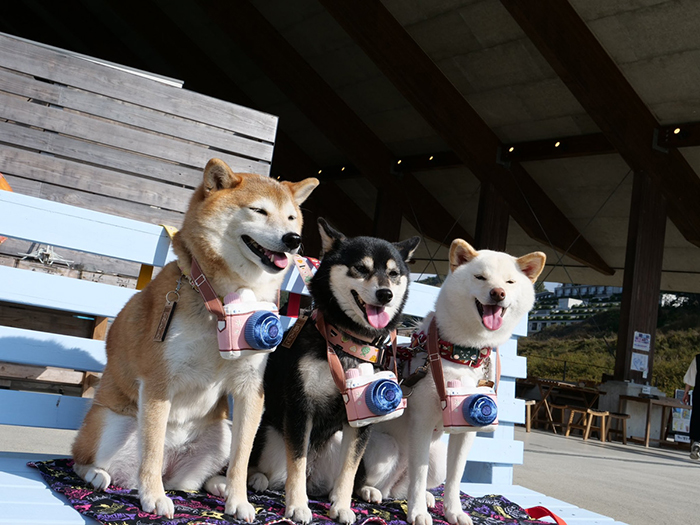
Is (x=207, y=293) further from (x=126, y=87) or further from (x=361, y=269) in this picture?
(x=126, y=87)

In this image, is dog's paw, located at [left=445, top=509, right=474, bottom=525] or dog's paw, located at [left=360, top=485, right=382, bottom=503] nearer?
dog's paw, located at [left=445, top=509, right=474, bottom=525]

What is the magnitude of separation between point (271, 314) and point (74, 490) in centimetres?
71

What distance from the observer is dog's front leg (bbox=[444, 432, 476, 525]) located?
2.00m

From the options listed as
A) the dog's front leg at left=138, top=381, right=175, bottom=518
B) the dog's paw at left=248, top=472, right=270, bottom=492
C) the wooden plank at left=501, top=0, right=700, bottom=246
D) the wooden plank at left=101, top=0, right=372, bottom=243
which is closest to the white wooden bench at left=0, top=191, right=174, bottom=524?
the dog's front leg at left=138, top=381, right=175, bottom=518

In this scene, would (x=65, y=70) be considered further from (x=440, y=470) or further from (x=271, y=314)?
(x=440, y=470)

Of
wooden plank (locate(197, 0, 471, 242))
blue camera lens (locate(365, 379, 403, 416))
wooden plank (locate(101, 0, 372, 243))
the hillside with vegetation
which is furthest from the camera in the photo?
the hillside with vegetation

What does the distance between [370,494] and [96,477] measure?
882 millimetres

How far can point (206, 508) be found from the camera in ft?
5.70

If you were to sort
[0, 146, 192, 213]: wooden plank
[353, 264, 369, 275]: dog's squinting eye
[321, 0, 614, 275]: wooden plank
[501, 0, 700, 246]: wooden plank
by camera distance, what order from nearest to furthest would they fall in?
[353, 264, 369, 275]: dog's squinting eye
[0, 146, 192, 213]: wooden plank
[501, 0, 700, 246]: wooden plank
[321, 0, 614, 275]: wooden plank

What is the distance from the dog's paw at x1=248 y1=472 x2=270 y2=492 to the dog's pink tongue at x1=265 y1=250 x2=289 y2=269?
0.76 m

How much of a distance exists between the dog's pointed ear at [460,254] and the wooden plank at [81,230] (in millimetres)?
1057

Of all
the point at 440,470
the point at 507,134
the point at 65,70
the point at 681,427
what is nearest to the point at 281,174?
the point at 507,134

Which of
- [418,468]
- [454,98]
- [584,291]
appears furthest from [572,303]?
[418,468]

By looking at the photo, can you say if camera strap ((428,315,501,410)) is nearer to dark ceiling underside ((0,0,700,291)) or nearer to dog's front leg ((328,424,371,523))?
dog's front leg ((328,424,371,523))
